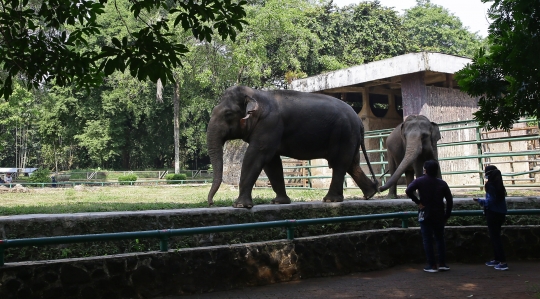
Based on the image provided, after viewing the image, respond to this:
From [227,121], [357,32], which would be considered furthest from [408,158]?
[357,32]

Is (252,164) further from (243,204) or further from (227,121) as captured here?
(227,121)

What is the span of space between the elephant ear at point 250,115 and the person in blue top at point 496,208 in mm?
3206

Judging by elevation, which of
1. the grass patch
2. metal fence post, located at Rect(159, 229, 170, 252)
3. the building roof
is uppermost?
the building roof

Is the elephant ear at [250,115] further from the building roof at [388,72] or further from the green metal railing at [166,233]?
the building roof at [388,72]

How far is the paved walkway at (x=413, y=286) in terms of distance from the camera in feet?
19.6

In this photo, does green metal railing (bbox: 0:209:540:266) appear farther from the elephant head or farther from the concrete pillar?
the concrete pillar

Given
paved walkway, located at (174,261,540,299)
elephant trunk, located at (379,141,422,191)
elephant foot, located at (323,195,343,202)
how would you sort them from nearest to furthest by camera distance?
paved walkway, located at (174,261,540,299)
elephant foot, located at (323,195,343,202)
elephant trunk, located at (379,141,422,191)

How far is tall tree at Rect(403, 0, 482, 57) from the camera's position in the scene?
5269 cm

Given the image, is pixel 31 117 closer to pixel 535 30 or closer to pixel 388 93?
pixel 388 93

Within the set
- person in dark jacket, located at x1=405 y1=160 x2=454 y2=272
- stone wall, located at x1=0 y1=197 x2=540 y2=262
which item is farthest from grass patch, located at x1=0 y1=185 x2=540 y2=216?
person in dark jacket, located at x1=405 y1=160 x2=454 y2=272

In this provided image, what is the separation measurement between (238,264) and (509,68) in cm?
348

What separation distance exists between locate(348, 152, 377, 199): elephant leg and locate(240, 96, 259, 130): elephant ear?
6.80 feet

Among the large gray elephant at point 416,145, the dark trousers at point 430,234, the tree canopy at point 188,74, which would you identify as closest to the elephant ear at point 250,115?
the dark trousers at point 430,234

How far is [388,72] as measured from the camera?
18.0 meters
